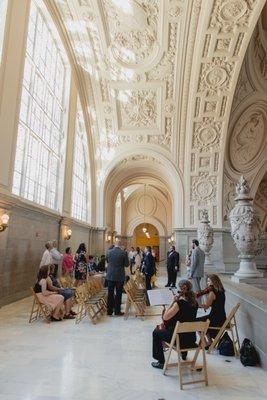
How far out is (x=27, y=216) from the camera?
8.95 meters

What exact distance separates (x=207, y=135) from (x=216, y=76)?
3048 millimetres

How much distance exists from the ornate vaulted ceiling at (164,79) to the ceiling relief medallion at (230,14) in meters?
0.04

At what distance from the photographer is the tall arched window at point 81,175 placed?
15424mm

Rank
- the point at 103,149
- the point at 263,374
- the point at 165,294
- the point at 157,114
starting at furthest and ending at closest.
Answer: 1. the point at 103,149
2. the point at 157,114
3. the point at 165,294
4. the point at 263,374

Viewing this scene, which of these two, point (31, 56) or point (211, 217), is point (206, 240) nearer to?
point (211, 217)

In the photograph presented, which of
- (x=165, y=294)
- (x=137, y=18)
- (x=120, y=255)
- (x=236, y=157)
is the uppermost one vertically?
(x=137, y=18)

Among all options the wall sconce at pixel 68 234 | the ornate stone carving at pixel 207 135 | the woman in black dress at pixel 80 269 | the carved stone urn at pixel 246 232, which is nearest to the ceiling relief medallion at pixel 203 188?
the ornate stone carving at pixel 207 135

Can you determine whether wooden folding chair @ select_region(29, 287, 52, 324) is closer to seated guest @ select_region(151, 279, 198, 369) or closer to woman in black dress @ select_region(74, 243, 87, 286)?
seated guest @ select_region(151, 279, 198, 369)

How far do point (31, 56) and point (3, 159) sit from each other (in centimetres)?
458

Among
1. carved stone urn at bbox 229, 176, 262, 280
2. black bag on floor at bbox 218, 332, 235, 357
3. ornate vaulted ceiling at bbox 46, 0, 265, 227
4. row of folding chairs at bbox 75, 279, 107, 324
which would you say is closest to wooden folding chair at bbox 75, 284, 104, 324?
row of folding chairs at bbox 75, 279, 107, 324

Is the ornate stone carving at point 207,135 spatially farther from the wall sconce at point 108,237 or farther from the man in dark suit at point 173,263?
the wall sconce at point 108,237

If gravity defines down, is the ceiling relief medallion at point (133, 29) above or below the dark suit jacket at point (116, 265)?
above

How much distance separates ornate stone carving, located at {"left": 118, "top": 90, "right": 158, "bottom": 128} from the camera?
596 inches

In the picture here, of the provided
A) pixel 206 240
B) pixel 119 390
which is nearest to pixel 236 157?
pixel 206 240
